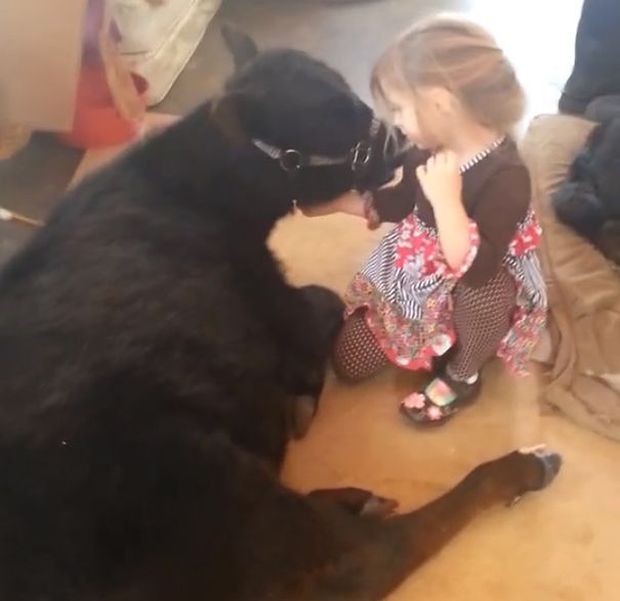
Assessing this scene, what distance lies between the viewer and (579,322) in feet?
7.14

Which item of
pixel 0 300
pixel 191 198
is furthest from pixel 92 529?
pixel 191 198

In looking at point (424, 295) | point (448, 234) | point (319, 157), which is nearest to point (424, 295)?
point (424, 295)

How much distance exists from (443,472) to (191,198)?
76cm

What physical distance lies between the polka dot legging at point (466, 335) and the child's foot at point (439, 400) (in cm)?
2

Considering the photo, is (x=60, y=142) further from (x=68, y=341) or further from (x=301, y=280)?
(x=68, y=341)

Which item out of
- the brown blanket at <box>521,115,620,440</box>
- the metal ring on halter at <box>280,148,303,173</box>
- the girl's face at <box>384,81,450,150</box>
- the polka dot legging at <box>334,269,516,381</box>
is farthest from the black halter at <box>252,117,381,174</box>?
the brown blanket at <box>521,115,620,440</box>

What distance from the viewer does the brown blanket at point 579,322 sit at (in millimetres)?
2072

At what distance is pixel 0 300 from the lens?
68.6 inches

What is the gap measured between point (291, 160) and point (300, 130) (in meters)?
0.06

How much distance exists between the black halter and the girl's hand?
0.60ft

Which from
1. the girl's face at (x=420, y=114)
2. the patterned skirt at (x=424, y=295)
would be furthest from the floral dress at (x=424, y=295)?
the girl's face at (x=420, y=114)

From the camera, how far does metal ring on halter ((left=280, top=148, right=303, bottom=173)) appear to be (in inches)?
73.1

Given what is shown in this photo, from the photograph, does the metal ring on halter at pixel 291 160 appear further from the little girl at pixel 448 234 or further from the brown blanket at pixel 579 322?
the brown blanket at pixel 579 322

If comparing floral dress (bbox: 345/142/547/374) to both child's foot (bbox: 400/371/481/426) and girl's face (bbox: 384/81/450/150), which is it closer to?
child's foot (bbox: 400/371/481/426)
